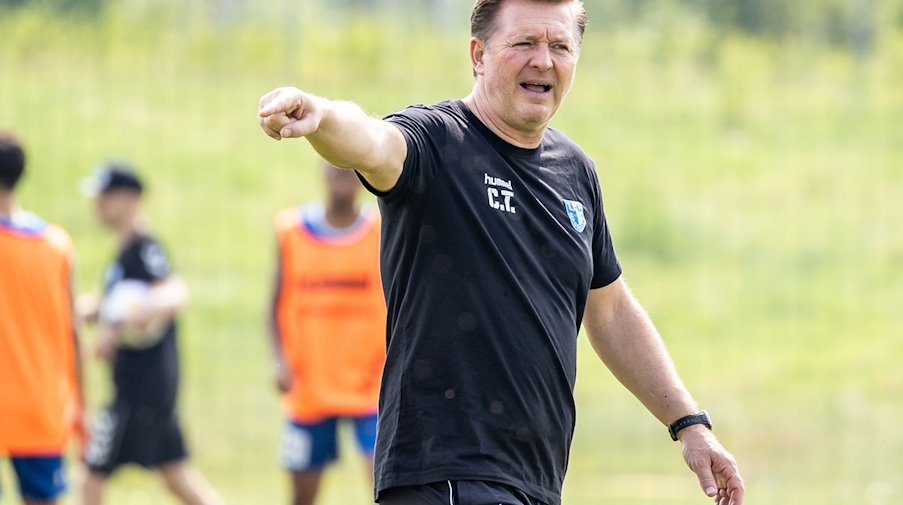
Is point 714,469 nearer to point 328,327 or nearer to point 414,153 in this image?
point 414,153

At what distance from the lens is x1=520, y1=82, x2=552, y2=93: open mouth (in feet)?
14.2

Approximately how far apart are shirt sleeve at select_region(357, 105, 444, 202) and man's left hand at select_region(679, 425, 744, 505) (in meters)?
1.26

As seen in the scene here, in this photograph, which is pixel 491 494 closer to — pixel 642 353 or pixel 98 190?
pixel 642 353

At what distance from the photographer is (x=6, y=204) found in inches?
300

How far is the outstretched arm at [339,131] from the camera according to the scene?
3564 millimetres

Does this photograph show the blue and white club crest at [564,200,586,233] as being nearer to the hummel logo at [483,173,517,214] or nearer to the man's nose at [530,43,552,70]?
the hummel logo at [483,173,517,214]

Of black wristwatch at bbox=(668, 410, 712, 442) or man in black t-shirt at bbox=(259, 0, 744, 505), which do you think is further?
black wristwatch at bbox=(668, 410, 712, 442)

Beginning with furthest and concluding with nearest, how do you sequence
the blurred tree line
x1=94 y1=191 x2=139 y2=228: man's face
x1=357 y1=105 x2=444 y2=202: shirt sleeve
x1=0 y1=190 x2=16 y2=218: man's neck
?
the blurred tree line
x1=94 y1=191 x2=139 y2=228: man's face
x1=0 y1=190 x2=16 y2=218: man's neck
x1=357 y1=105 x2=444 y2=202: shirt sleeve

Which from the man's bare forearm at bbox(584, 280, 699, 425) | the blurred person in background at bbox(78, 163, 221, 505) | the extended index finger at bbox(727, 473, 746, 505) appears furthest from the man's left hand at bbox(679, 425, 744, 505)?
the blurred person in background at bbox(78, 163, 221, 505)

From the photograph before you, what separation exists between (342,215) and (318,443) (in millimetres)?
1322

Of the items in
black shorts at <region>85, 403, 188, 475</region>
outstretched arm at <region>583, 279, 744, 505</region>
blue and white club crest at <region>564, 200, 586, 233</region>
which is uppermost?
blue and white club crest at <region>564, 200, 586, 233</region>

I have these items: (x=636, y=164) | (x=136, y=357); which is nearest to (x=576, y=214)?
(x=136, y=357)

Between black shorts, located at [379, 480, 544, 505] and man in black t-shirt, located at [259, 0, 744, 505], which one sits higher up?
man in black t-shirt, located at [259, 0, 744, 505]

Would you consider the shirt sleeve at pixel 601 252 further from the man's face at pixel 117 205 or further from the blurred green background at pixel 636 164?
the blurred green background at pixel 636 164
